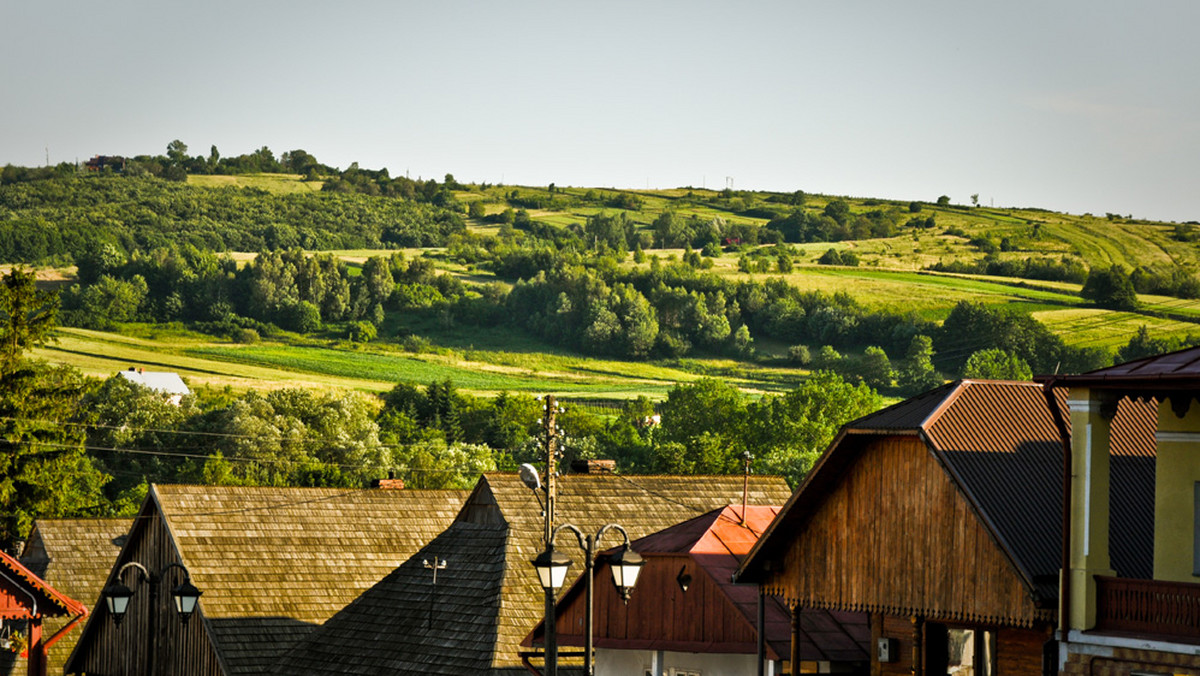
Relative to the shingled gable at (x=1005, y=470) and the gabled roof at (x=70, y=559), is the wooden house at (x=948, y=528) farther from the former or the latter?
the gabled roof at (x=70, y=559)

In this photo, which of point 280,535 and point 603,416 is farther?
point 603,416

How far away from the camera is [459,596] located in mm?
39125

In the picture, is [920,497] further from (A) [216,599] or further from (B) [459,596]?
(A) [216,599]

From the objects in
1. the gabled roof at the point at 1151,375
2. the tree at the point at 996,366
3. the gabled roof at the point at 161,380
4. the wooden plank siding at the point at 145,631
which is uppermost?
the gabled roof at the point at 1151,375

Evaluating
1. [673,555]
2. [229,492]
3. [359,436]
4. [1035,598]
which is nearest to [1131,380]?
[1035,598]

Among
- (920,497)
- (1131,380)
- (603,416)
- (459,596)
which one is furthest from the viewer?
(603,416)

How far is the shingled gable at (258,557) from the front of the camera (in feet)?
135

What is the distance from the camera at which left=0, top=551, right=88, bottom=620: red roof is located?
103 ft

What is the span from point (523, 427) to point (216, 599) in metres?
115

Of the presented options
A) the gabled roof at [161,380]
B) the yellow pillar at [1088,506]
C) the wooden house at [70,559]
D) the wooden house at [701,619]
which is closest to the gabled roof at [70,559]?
the wooden house at [70,559]

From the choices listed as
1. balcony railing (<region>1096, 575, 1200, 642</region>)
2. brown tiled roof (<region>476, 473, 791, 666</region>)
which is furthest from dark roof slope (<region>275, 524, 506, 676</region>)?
balcony railing (<region>1096, 575, 1200, 642</region>)

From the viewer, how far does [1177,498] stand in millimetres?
22047

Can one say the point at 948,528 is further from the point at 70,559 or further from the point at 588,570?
the point at 70,559

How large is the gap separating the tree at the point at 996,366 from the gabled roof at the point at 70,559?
473 feet
